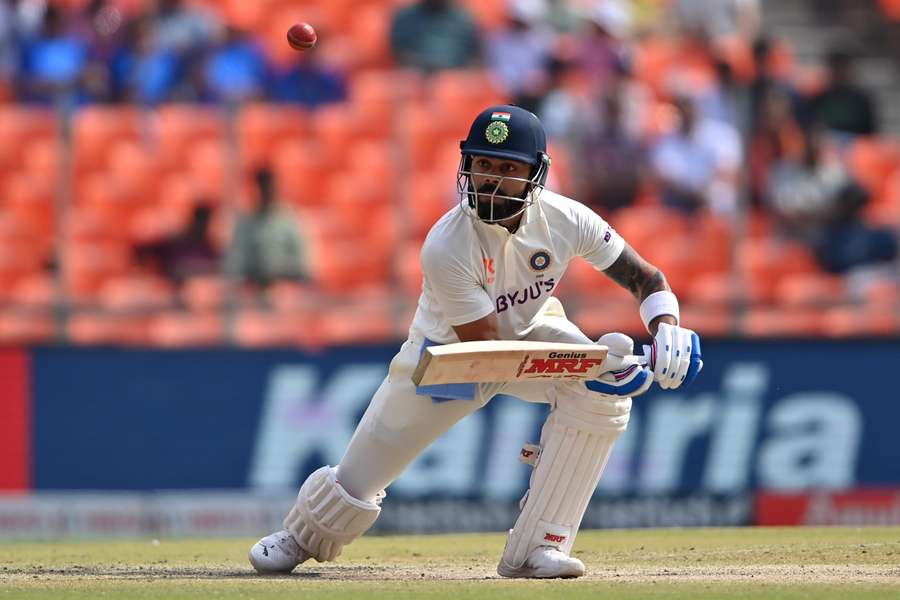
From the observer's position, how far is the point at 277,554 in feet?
18.5

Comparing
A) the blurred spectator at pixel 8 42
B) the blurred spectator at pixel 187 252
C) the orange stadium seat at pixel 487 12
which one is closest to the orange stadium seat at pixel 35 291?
the blurred spectator at pixel 187 252

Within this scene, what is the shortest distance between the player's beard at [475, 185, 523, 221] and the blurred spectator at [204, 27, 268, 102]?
5702 millimetres

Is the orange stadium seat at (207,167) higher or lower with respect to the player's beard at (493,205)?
lower

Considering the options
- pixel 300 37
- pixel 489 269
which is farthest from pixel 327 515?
pixel 300 37

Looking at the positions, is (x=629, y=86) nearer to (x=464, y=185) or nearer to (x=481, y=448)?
(x=481, y=448)

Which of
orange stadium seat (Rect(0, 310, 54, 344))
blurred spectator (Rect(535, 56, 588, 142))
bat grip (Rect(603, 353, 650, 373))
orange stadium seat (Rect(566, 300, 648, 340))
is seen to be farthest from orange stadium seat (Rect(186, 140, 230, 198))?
bat grip (Rect(603, 353, 650, 373))

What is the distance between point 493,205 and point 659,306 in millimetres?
667

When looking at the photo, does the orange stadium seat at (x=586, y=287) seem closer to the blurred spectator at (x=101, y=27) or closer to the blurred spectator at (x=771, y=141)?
the blurred spectator at (x=771, y=141)

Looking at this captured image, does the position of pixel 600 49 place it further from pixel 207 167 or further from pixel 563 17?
pixel 207 167

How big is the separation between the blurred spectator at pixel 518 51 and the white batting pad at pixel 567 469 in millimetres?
5619

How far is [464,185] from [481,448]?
419 cm

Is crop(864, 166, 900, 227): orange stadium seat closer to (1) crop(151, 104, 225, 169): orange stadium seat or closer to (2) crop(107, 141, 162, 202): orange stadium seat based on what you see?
(1) crop(151, 104, 225, 169): orange stadium seat

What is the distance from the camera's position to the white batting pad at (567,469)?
5.39 m

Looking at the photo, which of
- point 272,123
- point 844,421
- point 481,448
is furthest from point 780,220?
point 272,123
